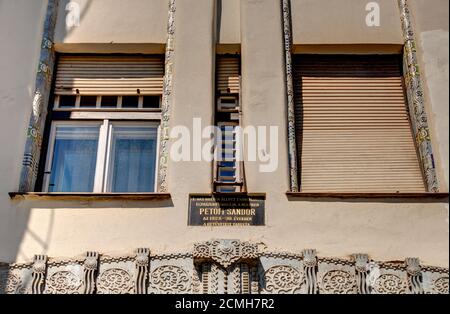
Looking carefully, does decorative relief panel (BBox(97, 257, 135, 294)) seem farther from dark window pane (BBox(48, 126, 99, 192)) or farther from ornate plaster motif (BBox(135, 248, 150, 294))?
dark window pane (BBox(48, 126, 99, 192))

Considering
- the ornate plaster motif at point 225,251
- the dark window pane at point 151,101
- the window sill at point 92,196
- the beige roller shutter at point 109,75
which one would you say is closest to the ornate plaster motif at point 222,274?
the ornate plaster motif at point 225,251

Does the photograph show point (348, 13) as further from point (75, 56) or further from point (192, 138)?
point (75, 56)

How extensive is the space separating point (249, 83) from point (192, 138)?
1066mm

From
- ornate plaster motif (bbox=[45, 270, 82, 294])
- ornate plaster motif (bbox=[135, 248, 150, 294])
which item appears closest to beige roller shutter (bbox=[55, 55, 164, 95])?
ornate plaster motif (bbox=[135, 248, 150, 294])

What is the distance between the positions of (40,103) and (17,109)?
0.30 meters

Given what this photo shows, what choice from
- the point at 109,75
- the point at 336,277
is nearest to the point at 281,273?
the point at 336,277

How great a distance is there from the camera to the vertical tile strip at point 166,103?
8656 mm

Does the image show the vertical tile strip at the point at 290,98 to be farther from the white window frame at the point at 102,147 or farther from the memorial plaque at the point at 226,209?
the white window frame at the point at 102,147

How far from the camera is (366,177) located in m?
8.70

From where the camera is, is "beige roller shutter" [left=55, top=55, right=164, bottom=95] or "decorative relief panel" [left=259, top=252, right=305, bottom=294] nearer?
"decorative relief panel" [left=259, top=252, right=305, bottom=294]

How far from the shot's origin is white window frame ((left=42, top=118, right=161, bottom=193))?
8.85m

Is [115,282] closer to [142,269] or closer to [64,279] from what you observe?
[142,269]

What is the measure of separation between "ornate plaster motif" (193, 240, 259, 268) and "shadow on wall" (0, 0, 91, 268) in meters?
1.81

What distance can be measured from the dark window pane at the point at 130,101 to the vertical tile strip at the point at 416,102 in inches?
142
